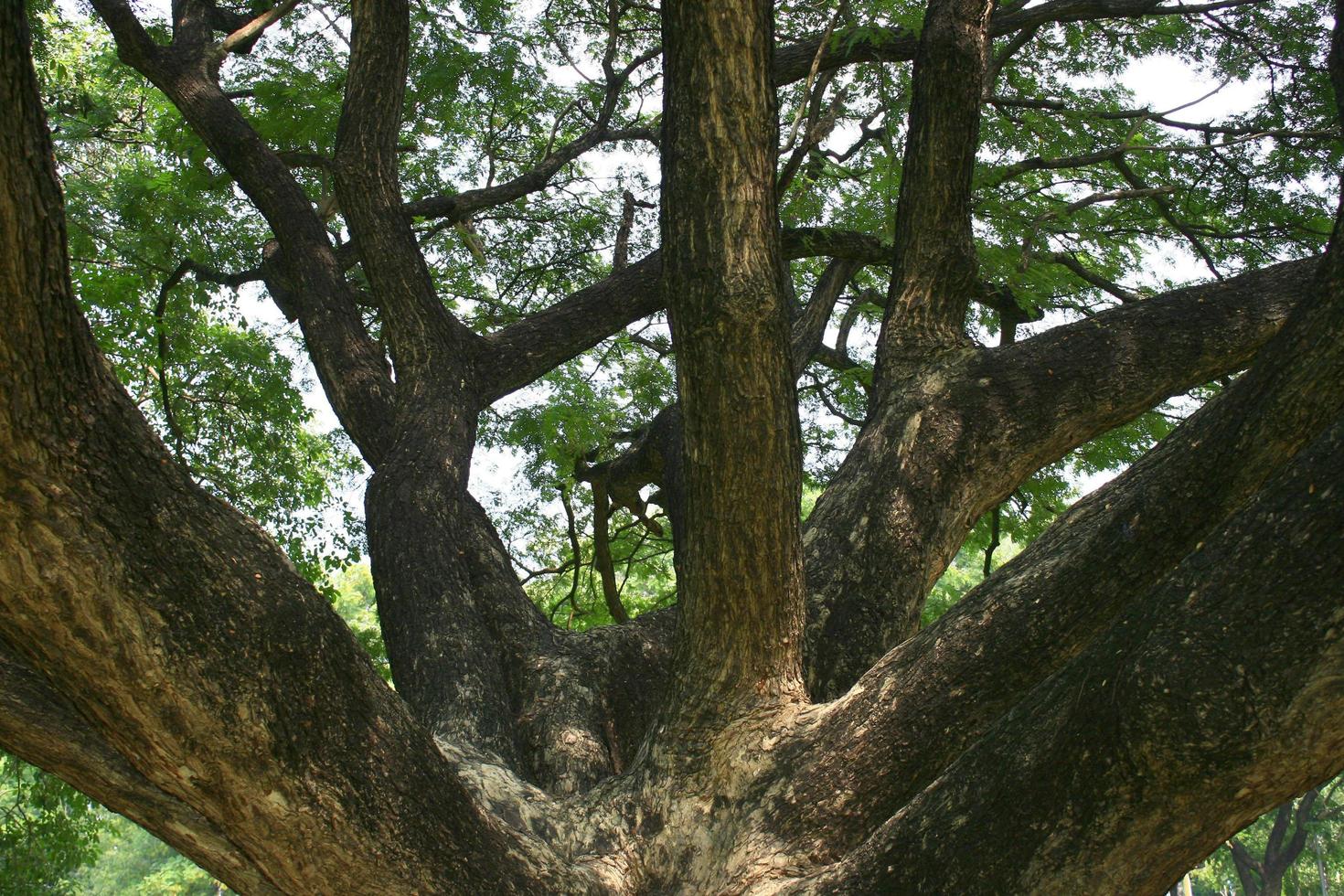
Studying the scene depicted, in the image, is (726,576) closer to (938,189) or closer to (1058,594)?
(1058,594)

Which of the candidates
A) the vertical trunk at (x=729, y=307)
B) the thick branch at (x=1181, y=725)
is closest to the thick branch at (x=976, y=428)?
the vertical trunk at (x=729, y=307)

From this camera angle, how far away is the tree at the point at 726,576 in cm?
199

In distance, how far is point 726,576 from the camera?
3240 millimetres

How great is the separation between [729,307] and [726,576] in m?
0.79

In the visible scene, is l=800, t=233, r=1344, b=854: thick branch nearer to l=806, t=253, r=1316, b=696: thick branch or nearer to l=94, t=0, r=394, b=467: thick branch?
l=806, t=253, r=1316, b=696: thick branch

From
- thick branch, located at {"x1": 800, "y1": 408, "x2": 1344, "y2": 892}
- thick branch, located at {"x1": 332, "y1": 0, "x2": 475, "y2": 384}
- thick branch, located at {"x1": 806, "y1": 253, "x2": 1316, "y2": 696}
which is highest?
thick branch, located at {"x1": 332, "y1": 0, "x2": 475, "y2": 384}

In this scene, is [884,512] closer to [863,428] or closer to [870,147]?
[863,428]

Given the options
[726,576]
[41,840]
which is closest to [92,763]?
[726,576]

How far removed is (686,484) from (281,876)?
4.91 feet

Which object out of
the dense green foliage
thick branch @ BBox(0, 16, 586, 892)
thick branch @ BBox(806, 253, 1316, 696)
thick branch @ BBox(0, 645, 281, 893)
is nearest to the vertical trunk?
thick branch @ BBox(806, 253, 1316, 696)

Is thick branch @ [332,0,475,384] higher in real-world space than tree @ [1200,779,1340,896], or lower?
higher

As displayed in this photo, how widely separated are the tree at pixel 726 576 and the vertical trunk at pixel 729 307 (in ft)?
0.04

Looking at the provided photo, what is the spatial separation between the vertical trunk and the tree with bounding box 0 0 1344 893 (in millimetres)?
12

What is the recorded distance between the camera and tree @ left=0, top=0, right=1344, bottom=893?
1990mm
